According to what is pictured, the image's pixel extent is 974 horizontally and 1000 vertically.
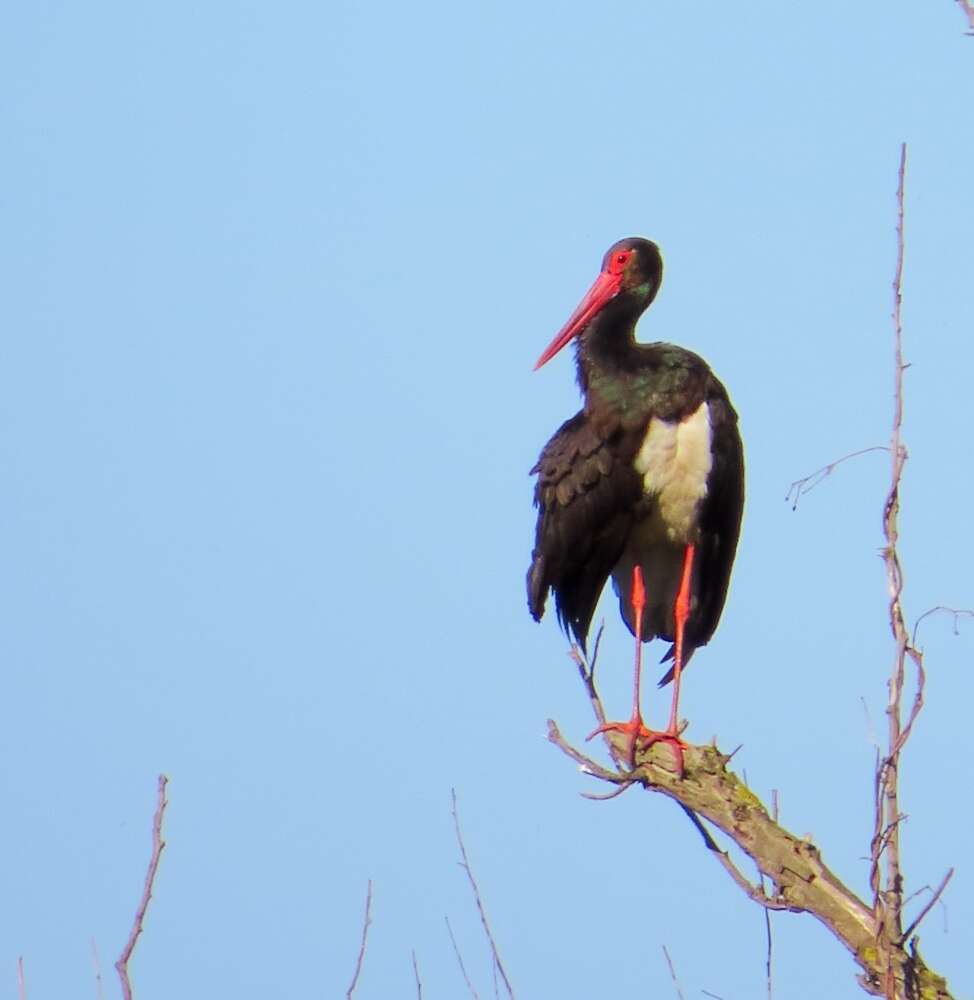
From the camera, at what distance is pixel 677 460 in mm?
6988

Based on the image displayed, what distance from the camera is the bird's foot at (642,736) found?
5657 millimetres

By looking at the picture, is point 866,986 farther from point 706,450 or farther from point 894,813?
point 706,450

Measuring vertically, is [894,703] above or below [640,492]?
below

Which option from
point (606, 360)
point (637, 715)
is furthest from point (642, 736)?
point (606, 360)

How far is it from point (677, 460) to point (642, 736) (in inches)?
45.2

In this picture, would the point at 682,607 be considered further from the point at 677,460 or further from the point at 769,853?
the point at 769,853

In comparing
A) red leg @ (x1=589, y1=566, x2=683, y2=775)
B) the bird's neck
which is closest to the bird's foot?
red leg @ (x1=589, y1=566, x2=683, y2=775)

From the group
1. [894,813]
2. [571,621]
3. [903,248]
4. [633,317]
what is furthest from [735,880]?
[633,317]

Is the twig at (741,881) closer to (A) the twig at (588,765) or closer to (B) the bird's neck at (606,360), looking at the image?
(A) the twig at (588,765)

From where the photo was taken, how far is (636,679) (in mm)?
6996

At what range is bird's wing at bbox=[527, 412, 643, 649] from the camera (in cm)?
703

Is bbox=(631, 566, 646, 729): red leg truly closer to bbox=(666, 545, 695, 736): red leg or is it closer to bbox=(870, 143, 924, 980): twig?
bbox=(666, 545, 695, 736): red leg

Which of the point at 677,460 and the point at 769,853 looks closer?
the point at 769,853

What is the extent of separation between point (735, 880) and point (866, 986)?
0.37 metres
